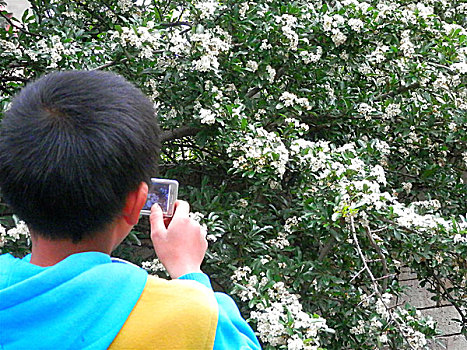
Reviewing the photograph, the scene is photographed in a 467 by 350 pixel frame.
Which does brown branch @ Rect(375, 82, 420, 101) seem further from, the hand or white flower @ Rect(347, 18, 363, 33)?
the hand

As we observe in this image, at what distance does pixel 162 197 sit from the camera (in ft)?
3.98

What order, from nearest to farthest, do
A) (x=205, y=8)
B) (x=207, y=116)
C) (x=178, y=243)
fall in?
(x=178, y=243)
(x=207, y=116)
(x=205, y=8)

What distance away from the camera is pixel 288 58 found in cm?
279

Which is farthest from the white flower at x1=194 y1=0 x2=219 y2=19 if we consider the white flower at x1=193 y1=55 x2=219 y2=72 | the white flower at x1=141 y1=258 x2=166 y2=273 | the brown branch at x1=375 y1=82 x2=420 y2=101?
the white flower at x1=141 y1=258 x2=166 y2=273

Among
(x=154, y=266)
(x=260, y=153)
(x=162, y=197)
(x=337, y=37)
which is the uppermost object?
(x=162, y=197)

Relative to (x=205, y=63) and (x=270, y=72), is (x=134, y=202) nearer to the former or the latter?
(x=205, y=63)

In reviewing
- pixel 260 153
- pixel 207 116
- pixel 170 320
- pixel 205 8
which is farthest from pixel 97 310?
pixel 205 8

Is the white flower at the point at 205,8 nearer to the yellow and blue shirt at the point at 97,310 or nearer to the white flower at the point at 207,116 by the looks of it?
the white flower at the point at 207,116

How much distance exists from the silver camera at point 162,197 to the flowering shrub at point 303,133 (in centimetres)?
77

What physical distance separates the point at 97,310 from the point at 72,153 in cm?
25

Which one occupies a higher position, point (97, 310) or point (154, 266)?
point (97, 310)

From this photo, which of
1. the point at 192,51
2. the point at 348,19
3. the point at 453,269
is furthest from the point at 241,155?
the point at 453,269

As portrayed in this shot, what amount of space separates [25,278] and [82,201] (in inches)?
6.4

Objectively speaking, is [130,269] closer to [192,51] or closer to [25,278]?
[25,278]
